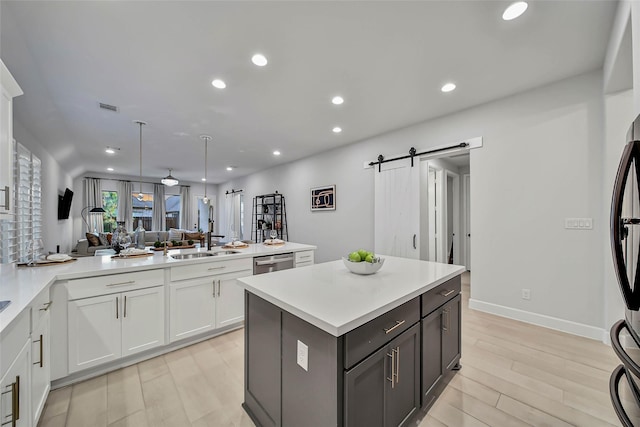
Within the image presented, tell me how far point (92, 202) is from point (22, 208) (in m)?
5.85

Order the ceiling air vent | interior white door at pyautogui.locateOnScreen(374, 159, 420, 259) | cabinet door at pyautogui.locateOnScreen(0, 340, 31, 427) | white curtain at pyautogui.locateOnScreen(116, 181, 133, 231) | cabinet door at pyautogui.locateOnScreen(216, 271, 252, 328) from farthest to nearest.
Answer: white curtain at pyautogui.locateOnScreen(116, 181, 133, 231), interior white door at pyautogui.locateOnScreen(374, 159, 420, 259), the ceiling air vent, cabinet door at pyautogui.locateOnScreen(216, 271, 252, 328), cabinet door at pyautogui.locateOnScreen(0, 340, 31, 427)

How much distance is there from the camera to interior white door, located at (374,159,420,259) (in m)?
3.79

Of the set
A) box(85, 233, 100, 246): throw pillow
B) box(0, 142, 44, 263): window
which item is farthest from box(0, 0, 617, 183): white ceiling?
box(85, 233, 100, 246): throw pillow

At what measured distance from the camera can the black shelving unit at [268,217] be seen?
6.52 meters

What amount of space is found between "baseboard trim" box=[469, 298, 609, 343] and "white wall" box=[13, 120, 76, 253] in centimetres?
612

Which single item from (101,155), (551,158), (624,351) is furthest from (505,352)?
(101,155)

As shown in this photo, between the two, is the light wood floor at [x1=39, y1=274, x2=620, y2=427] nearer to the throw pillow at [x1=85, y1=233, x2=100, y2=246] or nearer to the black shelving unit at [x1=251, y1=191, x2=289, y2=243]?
the black shelving unit at [x1=251, y1=191, x2=289, y2=243]

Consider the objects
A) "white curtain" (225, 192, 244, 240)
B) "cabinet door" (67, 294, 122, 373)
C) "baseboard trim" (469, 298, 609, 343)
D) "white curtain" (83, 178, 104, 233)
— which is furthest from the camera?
"white curtain" (225, 192, 244, 240)

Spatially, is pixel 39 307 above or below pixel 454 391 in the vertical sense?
above

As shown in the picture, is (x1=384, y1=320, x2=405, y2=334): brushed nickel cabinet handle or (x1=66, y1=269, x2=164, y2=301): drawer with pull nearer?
(x1=384, y1=320, x2=405, y2=334): brushed nickel cabinet handle

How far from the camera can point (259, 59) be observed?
7.50 ft

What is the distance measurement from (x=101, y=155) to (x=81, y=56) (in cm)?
457

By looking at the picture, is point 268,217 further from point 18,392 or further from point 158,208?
point 18,392

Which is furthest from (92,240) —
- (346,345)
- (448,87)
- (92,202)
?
(448,87)
